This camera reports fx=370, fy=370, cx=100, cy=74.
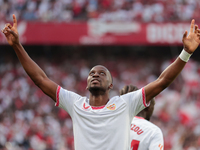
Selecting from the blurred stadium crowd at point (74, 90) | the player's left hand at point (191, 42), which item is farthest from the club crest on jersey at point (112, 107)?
the blurred stadium crowd at point (74, 90)

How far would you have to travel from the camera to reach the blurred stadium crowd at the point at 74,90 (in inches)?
481

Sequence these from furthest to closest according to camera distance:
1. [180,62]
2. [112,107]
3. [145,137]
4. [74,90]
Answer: [74,90] < [145,137] < [112,107] < [180,62]

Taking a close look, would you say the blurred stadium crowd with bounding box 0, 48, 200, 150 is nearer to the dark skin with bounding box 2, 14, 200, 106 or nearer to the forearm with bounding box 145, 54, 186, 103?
Result: the dark skin with bounding box 2, 14, 200, 106

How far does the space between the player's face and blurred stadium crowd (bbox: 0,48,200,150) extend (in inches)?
335

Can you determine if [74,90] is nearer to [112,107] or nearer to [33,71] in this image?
[33,71]

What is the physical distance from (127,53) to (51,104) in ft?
17.0

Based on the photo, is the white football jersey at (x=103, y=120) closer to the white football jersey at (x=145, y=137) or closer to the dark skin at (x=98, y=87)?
the dark skin at (x=98, y=87)

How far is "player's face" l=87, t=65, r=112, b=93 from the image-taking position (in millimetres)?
3631

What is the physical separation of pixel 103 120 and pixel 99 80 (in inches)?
16.9

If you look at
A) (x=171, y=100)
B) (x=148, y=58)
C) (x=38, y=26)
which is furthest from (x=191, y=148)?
(x=38, y=26)

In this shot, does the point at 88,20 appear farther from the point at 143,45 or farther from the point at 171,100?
the point at 171,100

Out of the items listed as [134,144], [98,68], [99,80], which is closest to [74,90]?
[134,144]

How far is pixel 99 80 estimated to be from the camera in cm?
367

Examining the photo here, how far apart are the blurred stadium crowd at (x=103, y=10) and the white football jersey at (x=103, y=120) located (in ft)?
41.8
